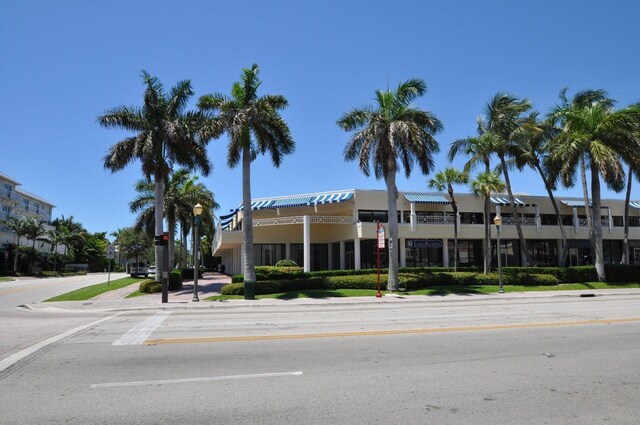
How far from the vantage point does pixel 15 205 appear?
6775 centimetres

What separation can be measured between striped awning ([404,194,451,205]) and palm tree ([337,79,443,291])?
27.9ft

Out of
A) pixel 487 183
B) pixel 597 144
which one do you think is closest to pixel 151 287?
pixel 487 183

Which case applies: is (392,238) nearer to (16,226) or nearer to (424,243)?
(424,243)

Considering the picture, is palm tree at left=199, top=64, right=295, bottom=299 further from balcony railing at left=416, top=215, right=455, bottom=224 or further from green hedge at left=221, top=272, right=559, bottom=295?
balcony railing at left=416, top=215, right=455, bottom=224

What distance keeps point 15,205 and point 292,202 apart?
51962 mm

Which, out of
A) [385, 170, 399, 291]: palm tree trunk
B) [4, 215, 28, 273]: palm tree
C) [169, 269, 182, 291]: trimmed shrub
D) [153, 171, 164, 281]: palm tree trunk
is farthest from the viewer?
[4, 215, 28, 273]: palm tree

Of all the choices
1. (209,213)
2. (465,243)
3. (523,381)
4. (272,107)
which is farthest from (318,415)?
(209,213)

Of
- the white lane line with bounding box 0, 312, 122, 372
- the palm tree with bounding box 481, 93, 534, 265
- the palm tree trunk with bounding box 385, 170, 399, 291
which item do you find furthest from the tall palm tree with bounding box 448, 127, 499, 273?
the white lane line with bounding box 0, 312, 122, 372

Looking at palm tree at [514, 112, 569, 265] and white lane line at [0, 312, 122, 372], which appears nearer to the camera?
white lane line at [0, 312, 122, 372]

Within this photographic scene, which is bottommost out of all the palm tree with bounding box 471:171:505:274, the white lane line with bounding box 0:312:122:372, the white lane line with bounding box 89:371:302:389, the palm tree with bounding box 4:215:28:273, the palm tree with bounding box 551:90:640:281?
the white lane line with bounding box 0:312:122:372

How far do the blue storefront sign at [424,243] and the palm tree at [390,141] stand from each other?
964cm

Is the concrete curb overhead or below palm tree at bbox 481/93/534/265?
below

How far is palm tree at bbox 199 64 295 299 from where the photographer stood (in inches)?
946

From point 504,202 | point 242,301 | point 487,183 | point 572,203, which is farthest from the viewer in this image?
point 572,203
